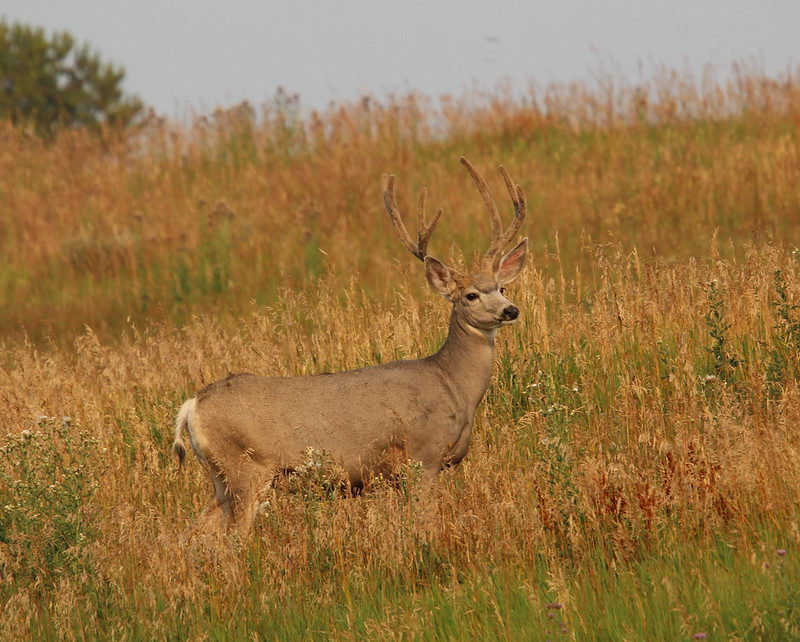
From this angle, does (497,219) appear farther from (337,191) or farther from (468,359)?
(337,191)

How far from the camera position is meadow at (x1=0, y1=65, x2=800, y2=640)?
15.9ft

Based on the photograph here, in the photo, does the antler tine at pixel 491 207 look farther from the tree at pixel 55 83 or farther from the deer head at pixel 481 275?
the tree at pixel 55 83

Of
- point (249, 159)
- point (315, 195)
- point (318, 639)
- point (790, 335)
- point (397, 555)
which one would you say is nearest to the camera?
point (318, 639)

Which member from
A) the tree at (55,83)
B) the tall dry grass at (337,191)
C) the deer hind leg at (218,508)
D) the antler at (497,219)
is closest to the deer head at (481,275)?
the antler at (497,219)

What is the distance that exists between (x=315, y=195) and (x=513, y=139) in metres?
3.21

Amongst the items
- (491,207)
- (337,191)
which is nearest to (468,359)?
(491,207)

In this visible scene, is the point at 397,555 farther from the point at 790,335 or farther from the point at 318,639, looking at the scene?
the point at 790,335

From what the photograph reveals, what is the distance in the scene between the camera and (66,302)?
14.1m

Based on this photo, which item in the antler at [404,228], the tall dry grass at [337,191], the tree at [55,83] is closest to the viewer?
the antler at [404,228]

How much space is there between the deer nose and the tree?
2588 cm

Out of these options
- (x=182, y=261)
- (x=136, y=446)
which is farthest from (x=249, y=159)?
(x=136, y=446)

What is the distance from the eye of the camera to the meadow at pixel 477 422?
4.84 m

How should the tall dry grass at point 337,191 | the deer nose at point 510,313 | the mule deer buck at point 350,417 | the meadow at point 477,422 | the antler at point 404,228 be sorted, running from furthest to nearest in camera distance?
1. the tall dry grass at point 337,191
2. the antler at point 404,228
3. the deer nose at point 510,313
4. the mule deer buck at point 350,417
5. the meadow at point 477,422

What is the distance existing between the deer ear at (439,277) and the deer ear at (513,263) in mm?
335
